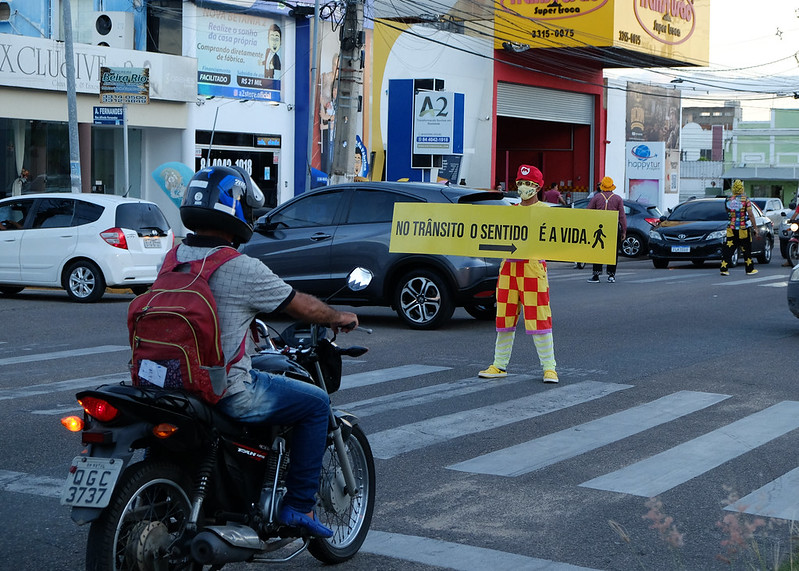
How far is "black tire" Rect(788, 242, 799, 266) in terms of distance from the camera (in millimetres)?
26922

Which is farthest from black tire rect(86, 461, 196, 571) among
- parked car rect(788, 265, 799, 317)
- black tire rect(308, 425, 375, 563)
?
parked car rect(788, 265, 799, 317)

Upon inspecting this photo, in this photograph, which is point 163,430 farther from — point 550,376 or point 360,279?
point 550,376

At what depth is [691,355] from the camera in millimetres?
12008

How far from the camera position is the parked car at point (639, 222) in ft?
102

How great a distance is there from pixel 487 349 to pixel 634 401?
3.21m

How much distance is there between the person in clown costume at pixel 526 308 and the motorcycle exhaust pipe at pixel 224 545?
6124 millimetres

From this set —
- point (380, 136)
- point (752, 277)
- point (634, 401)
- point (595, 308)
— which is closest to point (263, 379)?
point (634, 401)

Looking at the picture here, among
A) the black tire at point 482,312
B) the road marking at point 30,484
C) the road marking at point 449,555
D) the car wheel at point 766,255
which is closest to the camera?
the road marking at point 449,555

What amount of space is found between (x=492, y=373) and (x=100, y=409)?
671 centimetres

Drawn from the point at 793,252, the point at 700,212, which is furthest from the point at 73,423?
the point at 793,252

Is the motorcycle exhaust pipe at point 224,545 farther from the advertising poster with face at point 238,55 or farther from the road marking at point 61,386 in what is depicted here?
the advertising poster with face at point 238,55

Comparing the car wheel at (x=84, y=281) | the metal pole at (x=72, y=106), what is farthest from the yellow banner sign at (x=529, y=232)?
the metal pole at (x=72, y=106)

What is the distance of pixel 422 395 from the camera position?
9422 mm

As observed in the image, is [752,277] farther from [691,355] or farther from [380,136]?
[380,136]
